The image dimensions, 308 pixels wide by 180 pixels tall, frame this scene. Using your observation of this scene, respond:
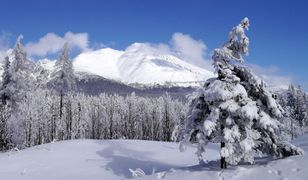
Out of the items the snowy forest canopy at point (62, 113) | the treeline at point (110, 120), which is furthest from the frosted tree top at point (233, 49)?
the treeline at point (110, 120)

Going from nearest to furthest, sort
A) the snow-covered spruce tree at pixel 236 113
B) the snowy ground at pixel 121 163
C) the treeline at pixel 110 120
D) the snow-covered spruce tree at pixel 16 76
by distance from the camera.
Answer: the snowy ground at pixel 121 163
the snow-covered spruce tree at pixel 236 113
the snow-covered spruce tree at pixel 16 76
the treeline at pixel 110 120

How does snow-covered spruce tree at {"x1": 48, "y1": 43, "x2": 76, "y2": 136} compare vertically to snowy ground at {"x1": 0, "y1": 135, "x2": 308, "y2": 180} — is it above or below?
above

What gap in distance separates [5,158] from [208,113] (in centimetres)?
1944

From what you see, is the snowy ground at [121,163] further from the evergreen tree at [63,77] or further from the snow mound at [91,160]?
the evergreen tree at [63,77]

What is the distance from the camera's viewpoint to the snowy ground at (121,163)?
663 inches

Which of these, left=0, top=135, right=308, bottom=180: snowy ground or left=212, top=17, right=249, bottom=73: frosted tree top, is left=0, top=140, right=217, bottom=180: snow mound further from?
left=212, top=17, right=249, bottom=73: frosted tree top

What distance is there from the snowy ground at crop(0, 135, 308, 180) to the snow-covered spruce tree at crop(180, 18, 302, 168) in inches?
35.9

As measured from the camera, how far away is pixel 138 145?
36.8 meters

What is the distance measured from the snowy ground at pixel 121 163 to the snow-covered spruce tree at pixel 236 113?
0.91 metres

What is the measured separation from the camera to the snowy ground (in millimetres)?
16828

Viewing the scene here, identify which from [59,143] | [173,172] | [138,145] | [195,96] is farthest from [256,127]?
[59,143]

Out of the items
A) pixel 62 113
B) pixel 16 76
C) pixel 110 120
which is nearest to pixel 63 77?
pixel 16 76

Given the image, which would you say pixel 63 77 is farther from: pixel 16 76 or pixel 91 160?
pixel 91 160

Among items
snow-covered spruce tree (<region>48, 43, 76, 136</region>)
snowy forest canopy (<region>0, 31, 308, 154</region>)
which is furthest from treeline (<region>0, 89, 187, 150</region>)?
snow-covered spruce tree (<region>48, 43, 76, 136</region>)
